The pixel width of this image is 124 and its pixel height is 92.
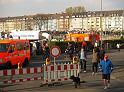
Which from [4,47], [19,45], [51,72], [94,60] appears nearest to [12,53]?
[4,47]

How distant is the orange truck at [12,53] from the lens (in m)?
26.7

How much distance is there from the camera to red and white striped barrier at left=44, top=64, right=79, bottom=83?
59.1 feet

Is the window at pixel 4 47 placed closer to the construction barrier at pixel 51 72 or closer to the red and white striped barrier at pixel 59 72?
the construction barrier at pixel 51 72

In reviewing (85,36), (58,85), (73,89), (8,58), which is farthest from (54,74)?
(85,36)

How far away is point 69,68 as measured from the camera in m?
18.6

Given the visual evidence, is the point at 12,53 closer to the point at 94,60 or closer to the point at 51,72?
the point at 94,60

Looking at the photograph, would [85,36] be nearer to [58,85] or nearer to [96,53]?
[96,53]

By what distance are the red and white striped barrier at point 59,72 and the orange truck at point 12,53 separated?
8732 millimetres

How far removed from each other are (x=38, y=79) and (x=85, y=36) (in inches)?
1634

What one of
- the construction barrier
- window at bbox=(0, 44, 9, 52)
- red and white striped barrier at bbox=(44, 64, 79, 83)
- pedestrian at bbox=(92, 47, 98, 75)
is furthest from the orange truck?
red and white striped barrier at bbox=(44, 64, 79, 83)

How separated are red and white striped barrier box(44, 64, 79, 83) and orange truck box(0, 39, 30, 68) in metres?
8.73

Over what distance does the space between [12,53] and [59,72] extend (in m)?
9.50

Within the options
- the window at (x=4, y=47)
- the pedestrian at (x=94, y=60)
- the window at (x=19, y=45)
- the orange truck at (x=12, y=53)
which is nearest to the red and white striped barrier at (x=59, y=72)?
the pedestrian at (x=94, y=60)

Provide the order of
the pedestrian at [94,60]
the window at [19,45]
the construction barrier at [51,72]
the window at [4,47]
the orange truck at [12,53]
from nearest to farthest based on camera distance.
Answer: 1. the construction barrier at [51,72]
2. the pedestrian at [94,60]
3. the orange truck at [12,53]
4. the window at [4,47]
5. the window at [19,45]
